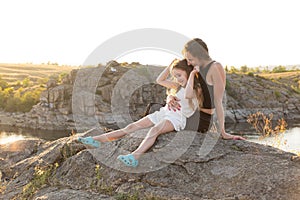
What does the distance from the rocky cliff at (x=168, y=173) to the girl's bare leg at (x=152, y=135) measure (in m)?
0.11

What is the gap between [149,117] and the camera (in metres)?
6.84

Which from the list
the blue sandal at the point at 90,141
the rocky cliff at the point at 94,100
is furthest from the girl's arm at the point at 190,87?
the rocky cliff at the point at 94,100

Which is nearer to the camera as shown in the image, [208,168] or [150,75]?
[208,168]

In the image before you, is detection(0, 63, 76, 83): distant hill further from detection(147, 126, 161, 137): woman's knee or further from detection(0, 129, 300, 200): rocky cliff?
detection(147, 126, 161, 137): woman's knee

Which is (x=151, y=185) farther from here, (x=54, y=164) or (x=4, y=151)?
(x=4, y=151)

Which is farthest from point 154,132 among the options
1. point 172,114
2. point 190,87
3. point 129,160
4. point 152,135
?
point 190,87

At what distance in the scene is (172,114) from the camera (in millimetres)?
6535

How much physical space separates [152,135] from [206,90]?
3.99 ft

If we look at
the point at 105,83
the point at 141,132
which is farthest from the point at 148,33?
the point at 105,83

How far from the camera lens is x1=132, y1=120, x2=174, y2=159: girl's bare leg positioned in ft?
20.6

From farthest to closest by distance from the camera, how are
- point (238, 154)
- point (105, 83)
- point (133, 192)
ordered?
point (105, 83) < point (238, 154) < point (133, 192)

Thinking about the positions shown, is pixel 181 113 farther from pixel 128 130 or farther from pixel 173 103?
→ pixel 128 130

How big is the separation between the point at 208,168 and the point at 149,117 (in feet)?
4.81

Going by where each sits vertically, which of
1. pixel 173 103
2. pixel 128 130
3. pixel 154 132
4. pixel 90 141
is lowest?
pixel 90 141
